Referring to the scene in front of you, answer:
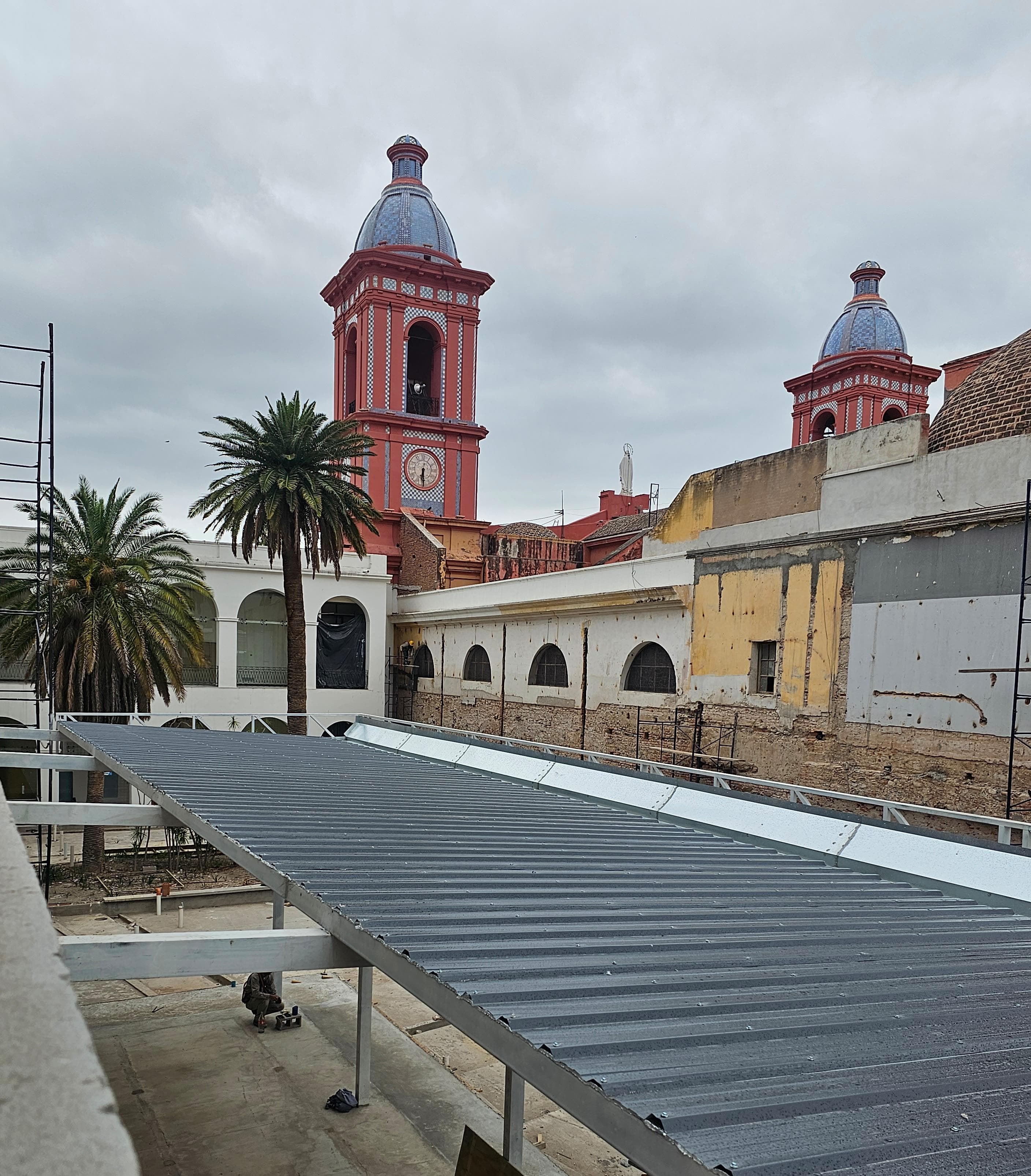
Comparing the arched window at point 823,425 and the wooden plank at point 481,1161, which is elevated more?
the arched window at point 823,425

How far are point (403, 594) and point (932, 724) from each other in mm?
24131

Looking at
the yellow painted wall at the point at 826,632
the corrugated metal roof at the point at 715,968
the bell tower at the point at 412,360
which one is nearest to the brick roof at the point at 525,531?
the bell tower at the point at 412,360

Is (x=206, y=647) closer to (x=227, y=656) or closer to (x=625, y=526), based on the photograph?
(x=227, y=656)

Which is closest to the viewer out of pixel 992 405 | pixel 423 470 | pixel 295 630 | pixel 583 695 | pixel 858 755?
pixel 992 405

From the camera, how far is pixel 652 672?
22.7 metres

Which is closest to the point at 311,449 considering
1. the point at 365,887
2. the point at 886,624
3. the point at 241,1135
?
the point at 886,624

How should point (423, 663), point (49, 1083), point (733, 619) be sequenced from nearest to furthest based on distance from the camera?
1. point (49, 1083)
2. point (733, 619)
3. point (423, 663)

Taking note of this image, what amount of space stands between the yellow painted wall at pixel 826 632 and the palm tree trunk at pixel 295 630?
1428cm

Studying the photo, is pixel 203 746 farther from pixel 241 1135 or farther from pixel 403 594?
pixel 403 594

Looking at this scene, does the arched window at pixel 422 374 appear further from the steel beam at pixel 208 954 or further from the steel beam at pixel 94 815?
the steel beam at pixel 208 954

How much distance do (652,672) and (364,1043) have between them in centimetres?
1369

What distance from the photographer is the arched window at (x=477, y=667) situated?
30.3m

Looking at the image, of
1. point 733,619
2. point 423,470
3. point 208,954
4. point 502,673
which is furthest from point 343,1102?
point 423,470

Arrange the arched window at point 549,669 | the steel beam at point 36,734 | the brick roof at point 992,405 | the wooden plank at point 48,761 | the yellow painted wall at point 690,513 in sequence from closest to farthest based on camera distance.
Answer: the wooden plank at point 48,761 → the steel beam at point 36,734 → the brick roof at point 992,405 → the yellow painted wall at point 690,513 → the arched window at point 549,669
